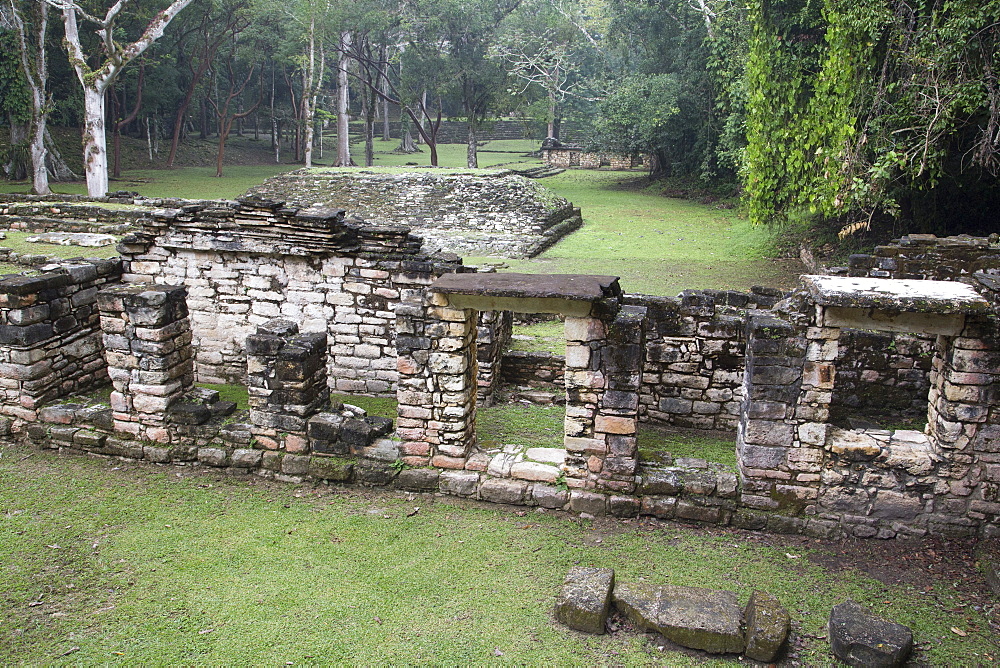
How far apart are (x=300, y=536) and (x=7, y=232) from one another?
18.1 m

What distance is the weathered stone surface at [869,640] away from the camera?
4844mm

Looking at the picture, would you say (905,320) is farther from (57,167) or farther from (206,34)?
(206,34)

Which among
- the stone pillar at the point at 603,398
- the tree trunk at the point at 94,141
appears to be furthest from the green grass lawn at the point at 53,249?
the stone pillar at the point at 603,398

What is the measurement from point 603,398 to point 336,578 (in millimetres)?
2950

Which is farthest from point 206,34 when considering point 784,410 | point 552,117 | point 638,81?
point 784,410

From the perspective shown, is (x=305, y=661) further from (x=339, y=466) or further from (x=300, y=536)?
(x=339, y=466)

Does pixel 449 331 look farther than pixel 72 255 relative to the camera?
No

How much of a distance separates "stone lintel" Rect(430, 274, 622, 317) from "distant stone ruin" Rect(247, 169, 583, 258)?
14.7 metres

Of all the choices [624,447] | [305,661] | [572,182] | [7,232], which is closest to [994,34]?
[624,447]

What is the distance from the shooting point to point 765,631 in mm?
5020

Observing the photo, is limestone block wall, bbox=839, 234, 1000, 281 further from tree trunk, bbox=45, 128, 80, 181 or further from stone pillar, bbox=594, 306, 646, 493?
tree trunk, bbox=45, 128, 80, 181

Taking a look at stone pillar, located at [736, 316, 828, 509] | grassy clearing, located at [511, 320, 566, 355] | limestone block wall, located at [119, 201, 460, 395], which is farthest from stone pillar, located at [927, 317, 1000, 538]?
limestone block wall, located at [119, 201, 460, 395]

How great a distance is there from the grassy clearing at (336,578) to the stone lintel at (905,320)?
7.05 feet

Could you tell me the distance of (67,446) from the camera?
850 centimetres
